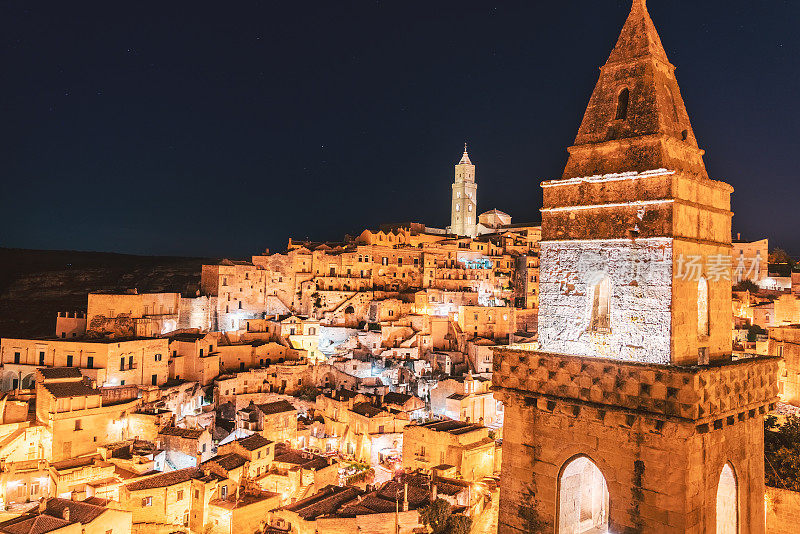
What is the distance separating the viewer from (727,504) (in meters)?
7.27

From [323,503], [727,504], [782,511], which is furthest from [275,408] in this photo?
[727,504]

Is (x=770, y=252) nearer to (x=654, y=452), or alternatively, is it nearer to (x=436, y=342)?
(x=436, y=342)

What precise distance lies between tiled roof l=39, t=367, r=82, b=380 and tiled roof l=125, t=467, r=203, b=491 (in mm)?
8621

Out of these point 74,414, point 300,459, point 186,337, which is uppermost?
point 186,337

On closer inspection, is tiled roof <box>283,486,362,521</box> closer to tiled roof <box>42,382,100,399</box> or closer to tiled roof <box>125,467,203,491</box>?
→ tiled roof <box>125,467,203,491</box>

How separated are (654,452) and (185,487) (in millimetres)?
18064

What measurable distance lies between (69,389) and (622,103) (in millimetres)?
24742

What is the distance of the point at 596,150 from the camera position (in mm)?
7355

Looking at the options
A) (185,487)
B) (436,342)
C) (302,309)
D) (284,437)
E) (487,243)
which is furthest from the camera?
(487,243)

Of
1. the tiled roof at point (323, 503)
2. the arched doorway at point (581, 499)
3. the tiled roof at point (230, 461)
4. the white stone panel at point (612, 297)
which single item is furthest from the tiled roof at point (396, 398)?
the white stone panel at point (612, 297)

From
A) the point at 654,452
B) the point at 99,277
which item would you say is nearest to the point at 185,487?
the point at 654,452

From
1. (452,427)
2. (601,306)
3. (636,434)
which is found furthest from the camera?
(452,427)

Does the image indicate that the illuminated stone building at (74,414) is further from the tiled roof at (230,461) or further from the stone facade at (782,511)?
the stone facade at (782,511)

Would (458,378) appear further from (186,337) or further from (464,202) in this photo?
(464,202)
